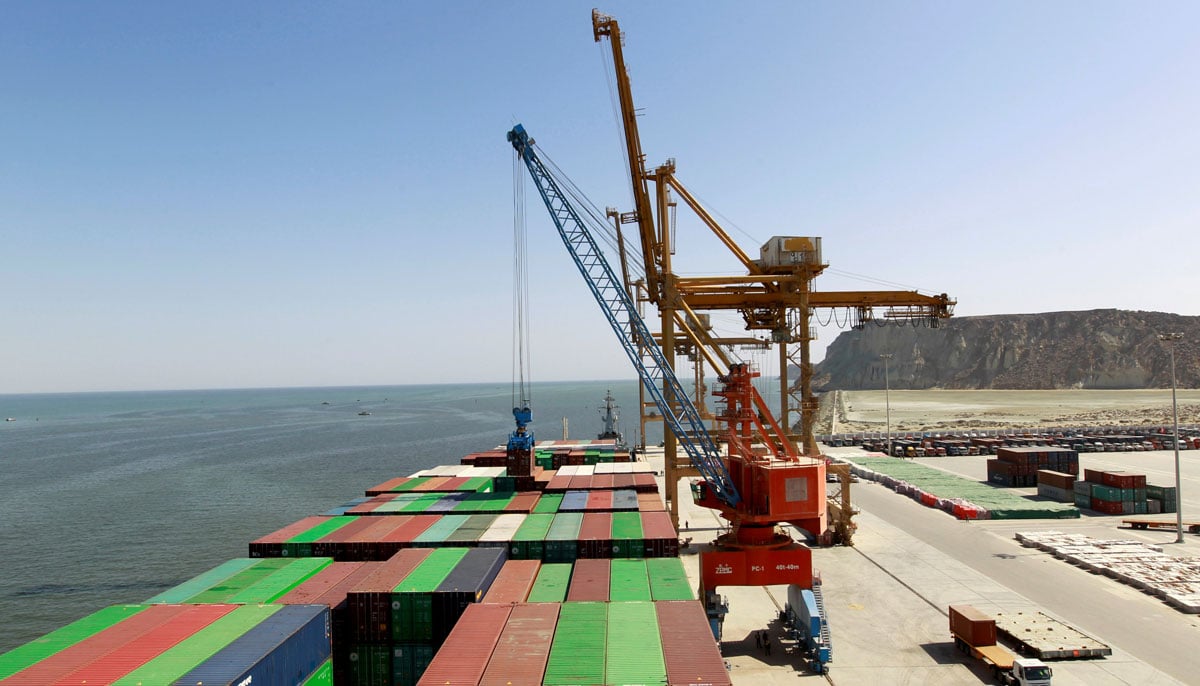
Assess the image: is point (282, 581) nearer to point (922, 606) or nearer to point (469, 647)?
point (469, 647)

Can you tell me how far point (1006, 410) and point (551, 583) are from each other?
144 metres

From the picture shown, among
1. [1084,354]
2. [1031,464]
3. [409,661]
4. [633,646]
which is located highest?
[1084,354]

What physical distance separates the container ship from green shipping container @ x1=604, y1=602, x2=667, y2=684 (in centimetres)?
5

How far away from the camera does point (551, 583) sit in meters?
21.5

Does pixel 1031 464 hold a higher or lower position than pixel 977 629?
higher

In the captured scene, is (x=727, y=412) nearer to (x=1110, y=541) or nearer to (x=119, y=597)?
(x=1110, y=541)

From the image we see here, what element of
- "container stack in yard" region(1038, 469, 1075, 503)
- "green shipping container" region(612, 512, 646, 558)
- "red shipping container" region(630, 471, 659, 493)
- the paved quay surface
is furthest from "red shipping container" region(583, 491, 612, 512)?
"container stack in yard" region(1038, 469, 1075, 503)

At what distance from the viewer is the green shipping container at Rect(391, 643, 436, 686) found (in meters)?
18.7

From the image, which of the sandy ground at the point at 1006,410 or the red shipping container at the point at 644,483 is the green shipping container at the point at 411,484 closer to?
the red shipping container at the point at 644,483

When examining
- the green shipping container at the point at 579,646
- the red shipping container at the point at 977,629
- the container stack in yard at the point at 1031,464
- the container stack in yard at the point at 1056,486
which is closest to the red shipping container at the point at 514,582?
the green shipping container at the point at 579,646

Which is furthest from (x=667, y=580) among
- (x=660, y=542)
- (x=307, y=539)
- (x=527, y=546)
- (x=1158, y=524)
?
(x=1158, y=524)

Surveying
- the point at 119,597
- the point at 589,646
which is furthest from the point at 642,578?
the point at 119,597

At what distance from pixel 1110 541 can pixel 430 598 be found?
37.7 metres

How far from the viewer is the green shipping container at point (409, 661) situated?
18703 millimetres
